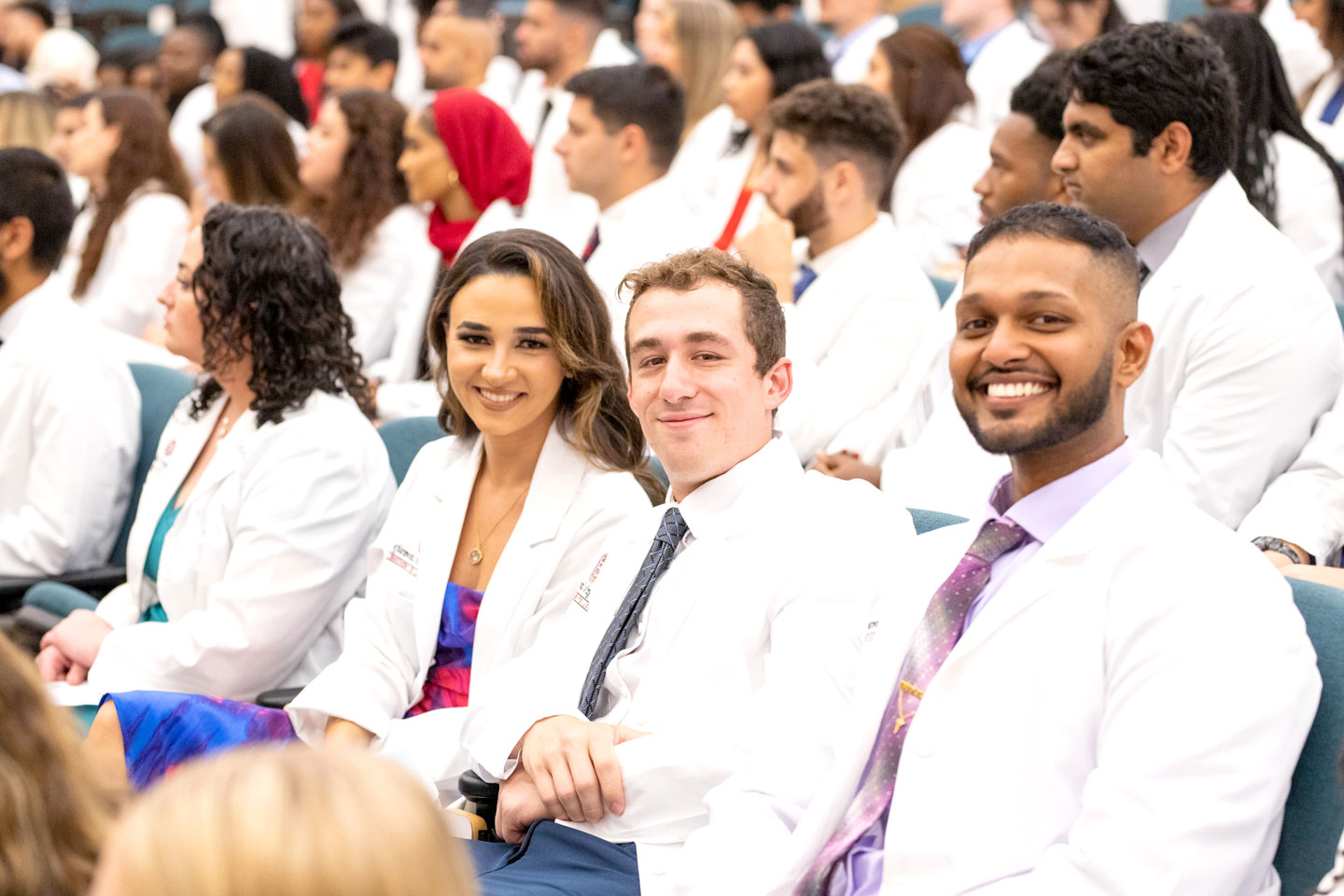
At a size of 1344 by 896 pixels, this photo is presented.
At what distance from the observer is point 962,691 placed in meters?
1.51

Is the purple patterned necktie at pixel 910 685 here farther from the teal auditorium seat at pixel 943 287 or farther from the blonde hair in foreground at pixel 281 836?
the teal auditorium seat at pixel 943 287

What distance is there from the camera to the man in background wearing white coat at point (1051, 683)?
4.31 ft

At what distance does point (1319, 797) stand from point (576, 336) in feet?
4.32

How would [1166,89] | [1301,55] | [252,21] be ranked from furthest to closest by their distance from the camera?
[252,21], [1301,55], [1166,89]

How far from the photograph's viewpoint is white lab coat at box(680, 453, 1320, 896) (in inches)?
51.4

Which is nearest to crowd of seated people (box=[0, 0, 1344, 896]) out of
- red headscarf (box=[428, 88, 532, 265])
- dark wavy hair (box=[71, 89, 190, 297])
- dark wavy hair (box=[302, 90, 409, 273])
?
red headscarf (box=[428, 88, 532, 265])

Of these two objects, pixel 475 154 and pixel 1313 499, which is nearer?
pixel 1313 499

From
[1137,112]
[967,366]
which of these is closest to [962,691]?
[967,366]

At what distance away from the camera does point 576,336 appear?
90.7 inches

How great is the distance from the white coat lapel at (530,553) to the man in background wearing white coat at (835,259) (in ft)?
2.89

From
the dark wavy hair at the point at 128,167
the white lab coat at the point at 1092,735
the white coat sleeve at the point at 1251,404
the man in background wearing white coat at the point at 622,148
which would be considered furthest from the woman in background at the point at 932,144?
the white lab coat at the point at 1092,735

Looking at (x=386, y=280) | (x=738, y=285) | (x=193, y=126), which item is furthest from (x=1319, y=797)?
(x=193, y=126)

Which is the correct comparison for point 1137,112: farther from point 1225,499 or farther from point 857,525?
point 857,525

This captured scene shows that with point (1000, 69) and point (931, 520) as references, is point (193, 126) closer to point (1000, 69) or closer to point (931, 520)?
point (1000, 69)
